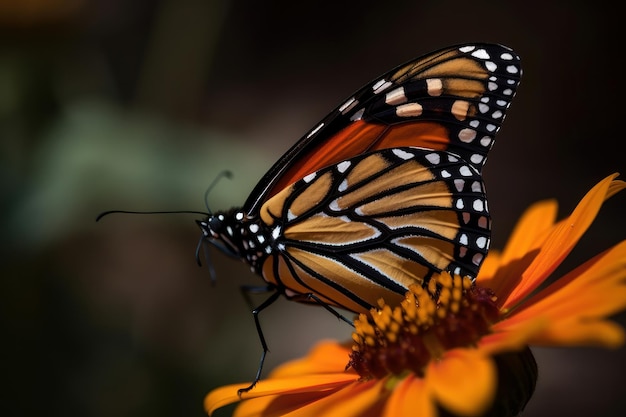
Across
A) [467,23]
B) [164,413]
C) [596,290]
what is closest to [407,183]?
[596,290]

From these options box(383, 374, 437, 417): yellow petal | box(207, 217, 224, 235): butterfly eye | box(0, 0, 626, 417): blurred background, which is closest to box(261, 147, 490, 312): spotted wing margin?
box(207, 217, 224, 235): butterfly eye

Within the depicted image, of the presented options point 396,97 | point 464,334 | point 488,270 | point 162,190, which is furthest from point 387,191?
point 162,190

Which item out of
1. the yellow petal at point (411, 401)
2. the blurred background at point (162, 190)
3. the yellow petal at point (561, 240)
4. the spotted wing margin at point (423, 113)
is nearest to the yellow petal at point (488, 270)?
the yellow petal at point (561, 240)

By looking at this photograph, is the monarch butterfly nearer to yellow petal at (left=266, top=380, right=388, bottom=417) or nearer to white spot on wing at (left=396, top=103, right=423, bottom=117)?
white spot on wing at (left=396, top=103, right=423, bottom=117)

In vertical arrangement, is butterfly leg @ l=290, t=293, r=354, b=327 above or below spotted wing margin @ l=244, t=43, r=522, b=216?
below

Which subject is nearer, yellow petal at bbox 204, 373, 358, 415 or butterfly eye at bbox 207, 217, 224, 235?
yellow petal at bbox 204, 373, 358, 415

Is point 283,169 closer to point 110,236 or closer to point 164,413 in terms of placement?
point 164,413
